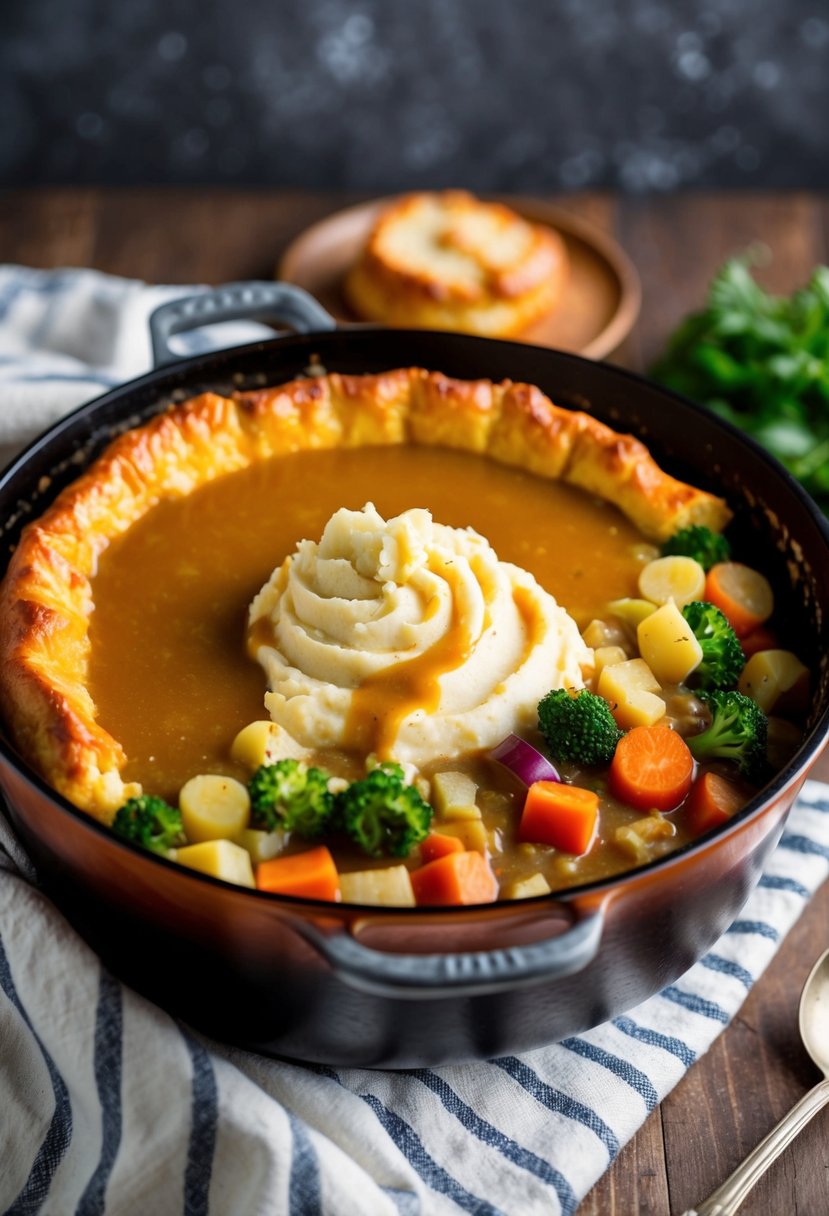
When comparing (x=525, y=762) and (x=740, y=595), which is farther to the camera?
(x=740, y=595)

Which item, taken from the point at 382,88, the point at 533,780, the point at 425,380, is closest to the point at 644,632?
the point at 533,780

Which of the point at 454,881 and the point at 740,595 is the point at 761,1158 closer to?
the point at 454,881

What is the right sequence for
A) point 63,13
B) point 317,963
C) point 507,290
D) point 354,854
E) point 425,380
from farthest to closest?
point 63,13 → point 507,290 → point 425,380 → point 354,854 → point 317,963

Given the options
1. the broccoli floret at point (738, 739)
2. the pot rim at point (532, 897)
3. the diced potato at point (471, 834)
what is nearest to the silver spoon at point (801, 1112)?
the broccoli floret at point (738, 739)

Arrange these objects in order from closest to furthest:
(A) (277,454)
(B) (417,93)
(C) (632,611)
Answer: (C) (632,611) < (A) (277,454) < (B) (417,93)

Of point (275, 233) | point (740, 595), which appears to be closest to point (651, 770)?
point (740, 595)

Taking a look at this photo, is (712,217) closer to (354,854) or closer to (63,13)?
(63,13)

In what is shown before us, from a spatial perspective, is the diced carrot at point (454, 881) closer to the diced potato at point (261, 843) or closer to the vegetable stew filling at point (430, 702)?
the vegetable stew filling at point (430, 702)

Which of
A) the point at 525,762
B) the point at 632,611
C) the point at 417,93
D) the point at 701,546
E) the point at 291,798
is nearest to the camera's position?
the point at 291,798
